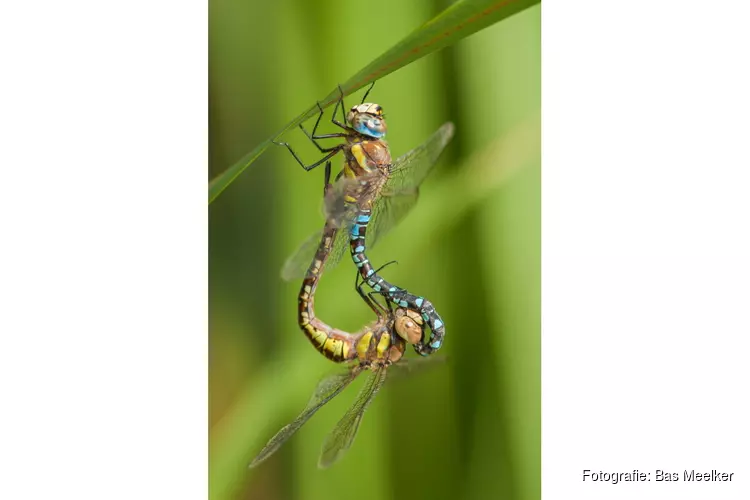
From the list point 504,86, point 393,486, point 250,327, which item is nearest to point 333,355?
point 250,327

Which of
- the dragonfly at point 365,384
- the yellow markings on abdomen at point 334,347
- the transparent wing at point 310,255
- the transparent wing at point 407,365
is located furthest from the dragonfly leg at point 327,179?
the transparent wing at point 407,365

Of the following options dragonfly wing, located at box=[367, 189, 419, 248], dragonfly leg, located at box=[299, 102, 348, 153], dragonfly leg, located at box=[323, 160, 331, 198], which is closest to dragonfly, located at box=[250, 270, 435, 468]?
dragonfly wing, located at box=[367, 189, 419, 248]

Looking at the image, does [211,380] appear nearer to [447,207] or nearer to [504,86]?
[447,207]

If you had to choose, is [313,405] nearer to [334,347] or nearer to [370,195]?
[334,347]

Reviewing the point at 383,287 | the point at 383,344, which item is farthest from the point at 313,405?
the point at 383,287

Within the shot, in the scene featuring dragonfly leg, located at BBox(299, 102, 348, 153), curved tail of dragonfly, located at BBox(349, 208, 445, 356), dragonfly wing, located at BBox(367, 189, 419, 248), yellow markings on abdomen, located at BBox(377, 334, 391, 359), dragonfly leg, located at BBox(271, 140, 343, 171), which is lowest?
yellow markings on abdomen, located at BBox(377, 334, 391, 359)

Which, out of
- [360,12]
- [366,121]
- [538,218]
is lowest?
[538,218]

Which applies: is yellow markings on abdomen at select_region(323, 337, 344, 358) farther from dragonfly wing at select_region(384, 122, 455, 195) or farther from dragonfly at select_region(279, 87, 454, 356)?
dragonfly wing at select_region(384, 122, 455, 195)
